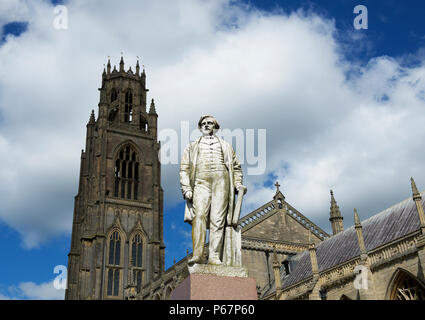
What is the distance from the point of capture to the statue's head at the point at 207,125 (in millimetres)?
8258

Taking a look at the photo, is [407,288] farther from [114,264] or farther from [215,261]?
[114,264]

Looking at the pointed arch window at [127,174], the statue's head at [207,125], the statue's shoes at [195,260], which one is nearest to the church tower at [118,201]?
the pointed arch window at [127,174]

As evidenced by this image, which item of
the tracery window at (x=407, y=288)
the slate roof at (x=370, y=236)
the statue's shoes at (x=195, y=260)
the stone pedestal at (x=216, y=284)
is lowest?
the stone pedestal at (x=216, y=284)

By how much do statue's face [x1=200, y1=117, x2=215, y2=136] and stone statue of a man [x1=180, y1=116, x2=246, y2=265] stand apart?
5.0 inches

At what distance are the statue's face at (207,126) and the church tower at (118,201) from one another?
4304 cm

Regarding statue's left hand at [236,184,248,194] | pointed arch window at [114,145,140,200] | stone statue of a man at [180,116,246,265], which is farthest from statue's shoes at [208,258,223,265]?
pointed arch window at [114,145,140,200]

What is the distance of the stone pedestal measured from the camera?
6.44 m

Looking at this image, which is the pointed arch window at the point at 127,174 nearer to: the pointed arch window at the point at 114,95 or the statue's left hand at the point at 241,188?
the pointed arch window at the point at 114,95

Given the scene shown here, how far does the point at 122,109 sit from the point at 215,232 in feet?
197

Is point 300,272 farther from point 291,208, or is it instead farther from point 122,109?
point 122,109

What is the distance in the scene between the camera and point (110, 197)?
189 ft

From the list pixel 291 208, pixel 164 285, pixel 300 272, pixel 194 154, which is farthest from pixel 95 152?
pixel 194 154
